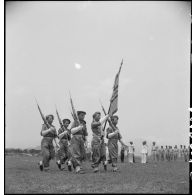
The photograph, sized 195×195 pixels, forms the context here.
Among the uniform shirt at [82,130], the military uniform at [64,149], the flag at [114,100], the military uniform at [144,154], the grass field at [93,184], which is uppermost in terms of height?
the flag at [114,100]

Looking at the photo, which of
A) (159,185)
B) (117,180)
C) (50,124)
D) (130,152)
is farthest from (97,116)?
(130,152)

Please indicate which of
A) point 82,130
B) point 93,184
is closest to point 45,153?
point 82,130

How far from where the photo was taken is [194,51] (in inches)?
431

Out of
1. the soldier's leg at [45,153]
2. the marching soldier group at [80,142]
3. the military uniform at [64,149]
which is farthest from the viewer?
the military uniform at [64,149]

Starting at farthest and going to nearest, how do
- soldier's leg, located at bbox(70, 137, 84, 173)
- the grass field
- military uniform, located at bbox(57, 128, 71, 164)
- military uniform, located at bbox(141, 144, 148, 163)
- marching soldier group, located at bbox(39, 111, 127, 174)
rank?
military uniform, located at bbox(141, 144, 148, 163) → military uniform, located at bbox(57, 128, 71, 164) → marching soldier group, located at bbox(39, 111, 127, 174) → soldier's leg, located at bbox(70, 137, 84, 173) → the grass field

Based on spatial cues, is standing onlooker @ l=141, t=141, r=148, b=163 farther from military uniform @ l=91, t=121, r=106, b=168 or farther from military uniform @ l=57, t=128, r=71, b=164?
military uniform @ l=91, t=121, r=106, b=168

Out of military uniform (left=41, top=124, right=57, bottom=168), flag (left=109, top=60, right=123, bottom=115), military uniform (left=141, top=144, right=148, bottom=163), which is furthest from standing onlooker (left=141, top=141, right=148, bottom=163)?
flag (left=109, top=60, right=123, bottom=115)

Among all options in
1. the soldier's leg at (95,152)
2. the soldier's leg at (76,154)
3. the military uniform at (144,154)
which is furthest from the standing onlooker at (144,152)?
the soldier's leg at (76,154)

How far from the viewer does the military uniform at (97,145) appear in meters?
14.1

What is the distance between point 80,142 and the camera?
45.9ft

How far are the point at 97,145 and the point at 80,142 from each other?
0.59 meters

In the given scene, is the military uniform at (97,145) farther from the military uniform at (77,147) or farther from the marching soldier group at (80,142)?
the military uniform at (77,147)

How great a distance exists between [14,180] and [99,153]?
→ 11.2ft

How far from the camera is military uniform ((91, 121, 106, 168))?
14.1 m
